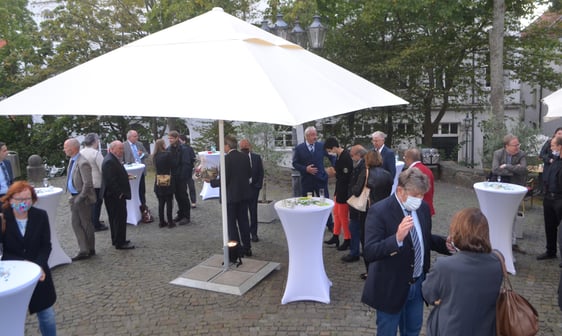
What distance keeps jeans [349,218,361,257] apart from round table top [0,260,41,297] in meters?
3.87

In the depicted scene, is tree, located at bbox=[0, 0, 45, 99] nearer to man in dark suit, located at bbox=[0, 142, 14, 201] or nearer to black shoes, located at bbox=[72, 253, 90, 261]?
man in dark suit, located at bbox=[0, 142, 14, 201]

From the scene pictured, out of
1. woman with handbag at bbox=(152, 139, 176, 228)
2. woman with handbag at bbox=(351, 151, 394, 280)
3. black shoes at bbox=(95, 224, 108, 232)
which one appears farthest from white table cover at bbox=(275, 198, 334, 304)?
black shoes at bbox=(95, 224, 108, 232)

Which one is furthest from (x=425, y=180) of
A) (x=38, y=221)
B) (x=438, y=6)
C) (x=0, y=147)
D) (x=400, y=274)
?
(x=438, y=6)

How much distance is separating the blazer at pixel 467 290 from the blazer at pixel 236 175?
3.96 meters

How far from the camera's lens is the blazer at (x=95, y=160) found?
22.7 ft

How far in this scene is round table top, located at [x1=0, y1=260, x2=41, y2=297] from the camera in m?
3.18

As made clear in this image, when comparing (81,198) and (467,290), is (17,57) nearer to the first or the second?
(81,198)

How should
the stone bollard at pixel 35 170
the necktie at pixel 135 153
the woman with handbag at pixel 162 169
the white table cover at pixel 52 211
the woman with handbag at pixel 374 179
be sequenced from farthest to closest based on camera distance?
the stone bollard at pixel 35 170 → the necktie at pixel 135 153 → the woman with handbag at pixel 162 169 → the white table cover at pixel 52 211 → the woman with handbag at pixel 374 179

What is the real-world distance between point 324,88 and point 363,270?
278 centimetres

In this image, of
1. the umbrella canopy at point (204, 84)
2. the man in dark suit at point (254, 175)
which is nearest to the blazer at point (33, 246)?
the umbrella canopy at point (204, 84)

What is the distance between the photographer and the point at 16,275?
11.1 ft

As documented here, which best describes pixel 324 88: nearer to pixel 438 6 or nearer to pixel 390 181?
pixel 390 181

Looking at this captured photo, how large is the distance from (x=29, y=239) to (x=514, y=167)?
20.5 ft

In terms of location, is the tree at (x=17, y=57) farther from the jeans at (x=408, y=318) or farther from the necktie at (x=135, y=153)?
the jeans at (x=408, y=318)
